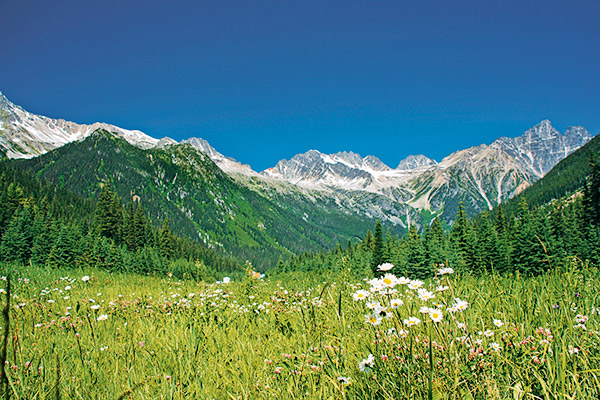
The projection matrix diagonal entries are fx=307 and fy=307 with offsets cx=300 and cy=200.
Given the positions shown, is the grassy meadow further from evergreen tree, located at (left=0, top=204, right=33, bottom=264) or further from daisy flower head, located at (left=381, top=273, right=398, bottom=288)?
evergreen tree, located at (left=0, top=204, right=33, bottom=264)

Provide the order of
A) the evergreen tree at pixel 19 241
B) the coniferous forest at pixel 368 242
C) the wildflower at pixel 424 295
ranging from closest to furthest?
the wildflower at pixel 424 295, the coniferous forest at pixel 368 242, the evergreen tree at pixel 19 241

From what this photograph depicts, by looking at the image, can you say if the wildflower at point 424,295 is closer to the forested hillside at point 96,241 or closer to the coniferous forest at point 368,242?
the coniferous forest at point 368,242

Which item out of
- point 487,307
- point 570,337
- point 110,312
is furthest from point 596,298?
point 110,312

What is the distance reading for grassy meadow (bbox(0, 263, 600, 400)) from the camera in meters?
1.98

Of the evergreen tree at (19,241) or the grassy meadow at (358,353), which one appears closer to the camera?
the grassy meadow at (358,353)

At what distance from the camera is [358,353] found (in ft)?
8.59

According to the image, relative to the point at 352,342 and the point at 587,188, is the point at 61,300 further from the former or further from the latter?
the point at 587,188

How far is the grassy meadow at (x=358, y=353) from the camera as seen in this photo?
1982mm

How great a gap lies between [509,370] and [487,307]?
5.37 ft

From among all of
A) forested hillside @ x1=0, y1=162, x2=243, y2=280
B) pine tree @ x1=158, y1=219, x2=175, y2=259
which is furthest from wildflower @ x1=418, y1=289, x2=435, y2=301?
pine tree @ x1=158, y1=219, x2=175, y2=259

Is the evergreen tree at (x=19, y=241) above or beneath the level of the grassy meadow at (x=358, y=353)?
above

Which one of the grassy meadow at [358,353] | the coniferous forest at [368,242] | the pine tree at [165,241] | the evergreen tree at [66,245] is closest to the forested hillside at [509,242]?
the coniferous forest at [368,242]

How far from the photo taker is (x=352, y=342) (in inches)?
125

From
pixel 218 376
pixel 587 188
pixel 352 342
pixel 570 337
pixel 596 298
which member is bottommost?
pixel 218 376
